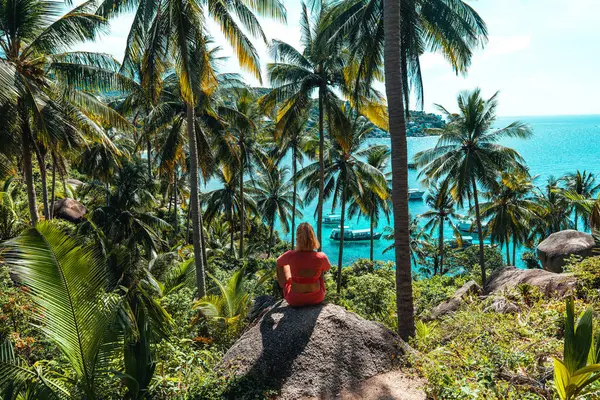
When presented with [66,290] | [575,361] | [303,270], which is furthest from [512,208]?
[66,290]

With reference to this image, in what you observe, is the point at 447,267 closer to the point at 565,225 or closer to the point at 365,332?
the point at 565,225

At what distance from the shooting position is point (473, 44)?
11.0 metres

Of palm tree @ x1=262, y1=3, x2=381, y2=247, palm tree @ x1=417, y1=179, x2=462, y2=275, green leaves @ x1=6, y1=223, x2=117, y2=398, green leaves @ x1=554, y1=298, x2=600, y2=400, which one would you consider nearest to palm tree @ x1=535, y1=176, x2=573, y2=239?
palm tree @ x1=417, y1=179, x2=462, y2=275

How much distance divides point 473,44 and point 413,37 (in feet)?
6.52

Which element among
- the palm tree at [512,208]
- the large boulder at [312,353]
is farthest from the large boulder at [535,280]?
the palm tree at [512,208]

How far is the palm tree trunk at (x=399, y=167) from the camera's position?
7.27 meters

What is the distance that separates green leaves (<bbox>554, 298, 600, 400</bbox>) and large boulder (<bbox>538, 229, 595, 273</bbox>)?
52.5 ft

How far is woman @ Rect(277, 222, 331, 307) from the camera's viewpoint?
18.3 ft

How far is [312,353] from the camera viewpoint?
521 cm

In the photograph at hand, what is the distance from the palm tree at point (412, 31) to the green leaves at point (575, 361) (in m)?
8.13

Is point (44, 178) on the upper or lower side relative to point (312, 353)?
upper

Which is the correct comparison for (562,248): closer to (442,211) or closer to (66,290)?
(442,211)

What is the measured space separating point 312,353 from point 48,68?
10.0 meters

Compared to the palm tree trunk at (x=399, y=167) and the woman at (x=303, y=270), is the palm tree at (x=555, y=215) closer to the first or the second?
the palm tree trunk at (x=399, y=167)
